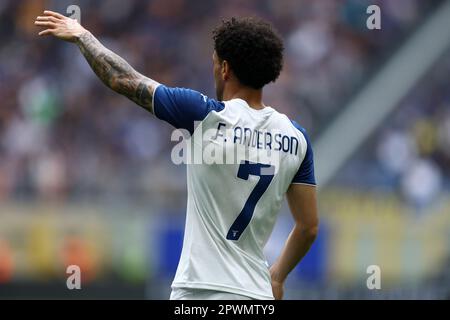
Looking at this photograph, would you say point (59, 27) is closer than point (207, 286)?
No

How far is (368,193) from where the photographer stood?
12.2m

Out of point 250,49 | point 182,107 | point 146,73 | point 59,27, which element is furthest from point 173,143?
point 182,107

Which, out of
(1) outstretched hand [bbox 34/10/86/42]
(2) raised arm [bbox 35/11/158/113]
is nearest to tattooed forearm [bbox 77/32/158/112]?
(2) raised arm [bbox 35/11/158/113]

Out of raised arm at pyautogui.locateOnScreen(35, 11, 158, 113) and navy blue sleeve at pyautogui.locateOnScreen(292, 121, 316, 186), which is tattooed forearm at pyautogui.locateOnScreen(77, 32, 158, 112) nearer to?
raised arm at pyautogui.locateOnScreen(35, 11, 158, 113)

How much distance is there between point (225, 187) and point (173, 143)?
7763 millimetres

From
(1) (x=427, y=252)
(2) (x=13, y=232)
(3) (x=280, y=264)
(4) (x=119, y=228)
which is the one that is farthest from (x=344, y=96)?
(3) (x=280, y=264)

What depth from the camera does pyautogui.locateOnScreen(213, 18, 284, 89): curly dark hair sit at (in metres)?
4.67

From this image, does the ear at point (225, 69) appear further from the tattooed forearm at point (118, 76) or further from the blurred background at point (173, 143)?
the blurred background at point (173, 143)

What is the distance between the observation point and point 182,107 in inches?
178

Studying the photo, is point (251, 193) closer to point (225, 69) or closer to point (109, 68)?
point (225, 69)

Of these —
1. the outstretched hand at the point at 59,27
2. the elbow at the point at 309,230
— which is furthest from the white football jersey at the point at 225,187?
the outstretched hand at the point at 59,27

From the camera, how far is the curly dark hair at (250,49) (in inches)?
184

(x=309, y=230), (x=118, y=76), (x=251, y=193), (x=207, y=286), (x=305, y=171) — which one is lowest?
(x=207, y=286)

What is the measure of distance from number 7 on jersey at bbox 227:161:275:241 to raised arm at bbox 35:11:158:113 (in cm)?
51
